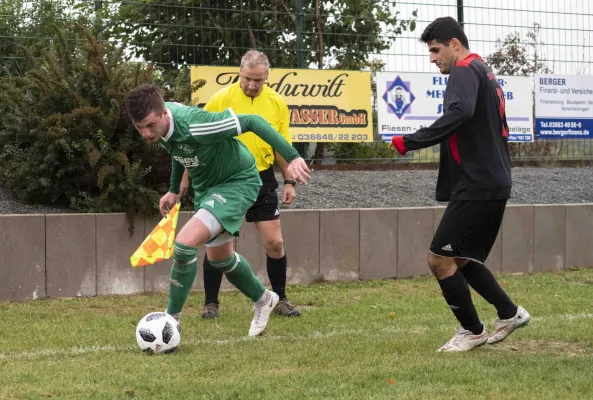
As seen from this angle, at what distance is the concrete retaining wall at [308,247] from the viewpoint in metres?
8.62

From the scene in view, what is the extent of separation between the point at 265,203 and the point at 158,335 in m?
2.16

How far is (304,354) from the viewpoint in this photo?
220 inches

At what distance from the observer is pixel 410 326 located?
275 inches

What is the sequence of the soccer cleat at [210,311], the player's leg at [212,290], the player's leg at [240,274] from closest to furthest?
the player's leg at [240,274]
the soccer cleat at [210,311]
the player's leg at [212,290]

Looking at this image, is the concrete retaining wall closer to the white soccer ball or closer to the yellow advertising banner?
the yellow advertising banner

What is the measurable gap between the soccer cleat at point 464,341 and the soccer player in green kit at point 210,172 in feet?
4.49

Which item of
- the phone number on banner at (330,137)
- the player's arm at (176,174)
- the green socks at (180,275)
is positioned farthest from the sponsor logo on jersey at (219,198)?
the phone number on banner at (330,137)

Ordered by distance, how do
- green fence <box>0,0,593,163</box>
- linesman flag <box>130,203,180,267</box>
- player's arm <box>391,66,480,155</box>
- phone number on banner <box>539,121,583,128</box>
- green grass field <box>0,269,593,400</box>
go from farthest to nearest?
1. phone number on banner <box>539,121,583,128</box>
2. green fence <box>0,0,593,163</box>
3. linesman flag <box>130,203,180,267</box>
4. player's arm <box>391,66,480,155</box>
5. green grass field <box>0,269,593,400</box>

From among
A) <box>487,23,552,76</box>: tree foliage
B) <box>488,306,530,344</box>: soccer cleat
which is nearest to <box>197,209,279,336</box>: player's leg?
<box>488,306,530,344</box>: soccer cleat

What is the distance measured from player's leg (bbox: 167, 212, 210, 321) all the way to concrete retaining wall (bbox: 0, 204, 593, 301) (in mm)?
2801

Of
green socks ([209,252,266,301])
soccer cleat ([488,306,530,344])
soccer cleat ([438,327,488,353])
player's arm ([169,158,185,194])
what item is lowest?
soccer cleat ([438,327,488,353])

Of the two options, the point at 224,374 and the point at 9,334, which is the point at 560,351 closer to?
the point at 224,374

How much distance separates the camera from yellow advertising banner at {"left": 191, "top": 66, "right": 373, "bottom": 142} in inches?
464

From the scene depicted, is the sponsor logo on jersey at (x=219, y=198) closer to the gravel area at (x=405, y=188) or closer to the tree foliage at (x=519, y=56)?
the gravel area at (x=405, y=188)
